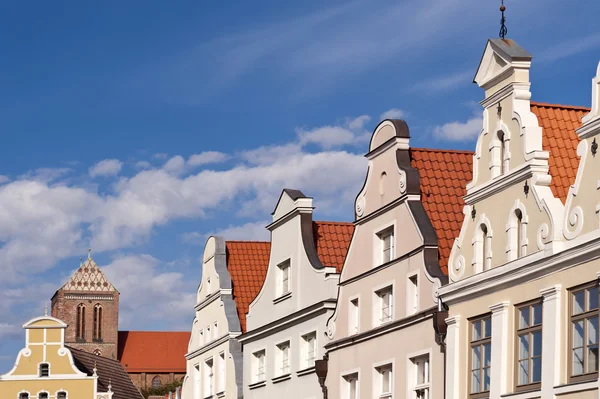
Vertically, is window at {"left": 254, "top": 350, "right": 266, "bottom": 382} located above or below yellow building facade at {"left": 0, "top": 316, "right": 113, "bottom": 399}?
below

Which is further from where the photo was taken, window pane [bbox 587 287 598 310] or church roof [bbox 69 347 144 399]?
church roof [bbox 69 347 144 399]

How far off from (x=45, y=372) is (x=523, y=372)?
49401 millimetres

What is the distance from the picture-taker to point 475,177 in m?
27.8

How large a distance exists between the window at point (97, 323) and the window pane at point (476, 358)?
153 meters

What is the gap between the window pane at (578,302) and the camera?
23219mm

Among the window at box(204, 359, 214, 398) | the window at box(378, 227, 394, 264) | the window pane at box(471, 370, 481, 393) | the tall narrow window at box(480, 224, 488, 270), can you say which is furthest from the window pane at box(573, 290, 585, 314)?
the window at box(204, 359, 214, 398)

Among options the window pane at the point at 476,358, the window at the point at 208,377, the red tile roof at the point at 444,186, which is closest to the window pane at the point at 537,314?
the window pane at the point at 476,358

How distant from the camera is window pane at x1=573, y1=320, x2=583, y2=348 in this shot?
23281 mm

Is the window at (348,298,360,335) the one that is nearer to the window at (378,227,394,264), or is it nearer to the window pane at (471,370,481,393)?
the window at (378,227,394,264)

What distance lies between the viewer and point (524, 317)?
25.2 meters

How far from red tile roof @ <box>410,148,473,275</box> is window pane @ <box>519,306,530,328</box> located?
4.94 m

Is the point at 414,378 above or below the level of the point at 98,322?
below

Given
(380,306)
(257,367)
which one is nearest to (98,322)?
(257,367)

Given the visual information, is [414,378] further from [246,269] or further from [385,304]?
[246,269]
